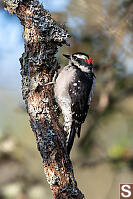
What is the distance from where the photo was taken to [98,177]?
601 cm

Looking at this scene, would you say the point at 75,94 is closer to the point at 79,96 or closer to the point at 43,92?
the point at 79,96

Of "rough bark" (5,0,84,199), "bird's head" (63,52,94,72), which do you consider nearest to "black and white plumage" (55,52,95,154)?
"bird's head" (63,52,94,72)

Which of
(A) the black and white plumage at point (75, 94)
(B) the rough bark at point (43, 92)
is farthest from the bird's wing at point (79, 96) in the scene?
(B) the rough bark at point (43, 92)

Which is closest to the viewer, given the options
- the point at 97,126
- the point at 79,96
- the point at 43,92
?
the point at 43,92

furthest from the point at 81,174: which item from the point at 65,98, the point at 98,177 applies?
the point at 65,98

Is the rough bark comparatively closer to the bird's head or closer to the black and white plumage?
the black and white plumage

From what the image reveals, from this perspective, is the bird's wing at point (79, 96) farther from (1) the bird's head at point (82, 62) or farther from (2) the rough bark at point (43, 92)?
(2) the rough bark at point (43, 92)

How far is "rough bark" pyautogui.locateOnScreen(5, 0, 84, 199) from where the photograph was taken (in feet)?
6.24

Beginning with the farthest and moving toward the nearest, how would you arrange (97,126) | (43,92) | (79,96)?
(97,126) < (79,96) < (43,92)

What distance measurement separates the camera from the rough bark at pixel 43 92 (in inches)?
74.9

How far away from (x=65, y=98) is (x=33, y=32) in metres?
0.70

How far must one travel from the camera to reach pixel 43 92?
6.40 feet

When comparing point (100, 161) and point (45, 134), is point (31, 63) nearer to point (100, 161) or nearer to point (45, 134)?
point (45, 134)

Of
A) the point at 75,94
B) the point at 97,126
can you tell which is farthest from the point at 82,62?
the point at 97,126
